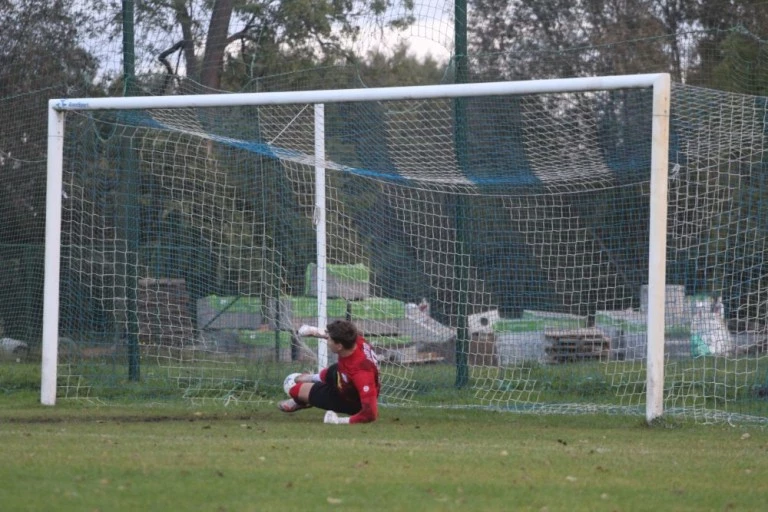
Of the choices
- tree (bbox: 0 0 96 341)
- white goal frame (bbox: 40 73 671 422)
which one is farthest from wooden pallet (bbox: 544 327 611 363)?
tree (bbox: 0 0 96 341)

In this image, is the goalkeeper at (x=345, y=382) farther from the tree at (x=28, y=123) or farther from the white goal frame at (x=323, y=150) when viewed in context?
the tree at (x=28, y=123)

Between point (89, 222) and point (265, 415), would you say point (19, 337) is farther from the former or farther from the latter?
point (265, 415)

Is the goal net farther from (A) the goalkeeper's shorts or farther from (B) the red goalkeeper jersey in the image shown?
(B) the red goalkeeper jersey

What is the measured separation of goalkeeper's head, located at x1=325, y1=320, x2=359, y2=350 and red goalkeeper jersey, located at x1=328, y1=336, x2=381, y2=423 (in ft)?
0.46

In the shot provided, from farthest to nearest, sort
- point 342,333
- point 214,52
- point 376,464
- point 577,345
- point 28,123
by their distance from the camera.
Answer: point 28,123 → point 214,52 → point 577,345 → point 342,333 → point 376,464

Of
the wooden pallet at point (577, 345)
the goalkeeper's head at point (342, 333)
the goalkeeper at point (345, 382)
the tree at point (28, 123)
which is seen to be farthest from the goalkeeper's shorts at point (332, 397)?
the tree at point (28, 123)

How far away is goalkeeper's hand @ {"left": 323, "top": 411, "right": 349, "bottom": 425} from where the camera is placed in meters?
10.5

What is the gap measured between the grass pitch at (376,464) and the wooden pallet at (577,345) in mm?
1574

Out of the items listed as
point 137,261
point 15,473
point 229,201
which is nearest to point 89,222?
point 137,261

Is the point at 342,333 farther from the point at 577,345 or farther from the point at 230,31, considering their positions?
the point at 230,31

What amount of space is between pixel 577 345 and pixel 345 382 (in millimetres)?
3765

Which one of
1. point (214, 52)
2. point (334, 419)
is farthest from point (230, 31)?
point (334, 419)

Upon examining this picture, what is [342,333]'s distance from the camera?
10203 mm

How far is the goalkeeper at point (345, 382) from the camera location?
10.3 meters
